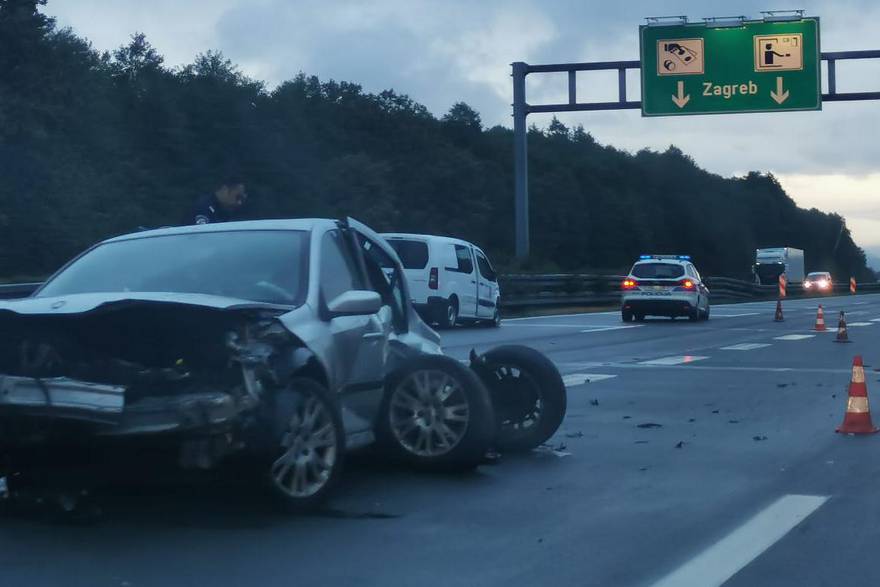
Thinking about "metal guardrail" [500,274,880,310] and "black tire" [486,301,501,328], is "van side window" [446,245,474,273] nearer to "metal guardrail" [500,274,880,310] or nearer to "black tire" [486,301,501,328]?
"black tire" [486,301,501,328]

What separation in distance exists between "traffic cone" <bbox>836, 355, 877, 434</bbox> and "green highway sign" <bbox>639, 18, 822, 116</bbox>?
24.1 m

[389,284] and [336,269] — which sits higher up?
[336,269]

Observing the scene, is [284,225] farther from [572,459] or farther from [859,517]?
[859,517]

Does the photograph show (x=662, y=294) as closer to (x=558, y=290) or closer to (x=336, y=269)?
(x=558, y=290)

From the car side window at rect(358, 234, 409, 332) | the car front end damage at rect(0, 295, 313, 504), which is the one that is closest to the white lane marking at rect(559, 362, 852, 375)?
the car side window at rect(358, 234, 409, 332)

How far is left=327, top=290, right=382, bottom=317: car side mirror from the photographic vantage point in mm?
7227

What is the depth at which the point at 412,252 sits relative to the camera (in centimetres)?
2584

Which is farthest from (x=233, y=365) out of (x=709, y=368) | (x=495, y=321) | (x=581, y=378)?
(x=495, y=321)

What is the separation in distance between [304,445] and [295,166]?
64612mm

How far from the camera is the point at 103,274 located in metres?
7.57

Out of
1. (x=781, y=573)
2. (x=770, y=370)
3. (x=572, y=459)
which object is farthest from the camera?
(x=770, y=370)

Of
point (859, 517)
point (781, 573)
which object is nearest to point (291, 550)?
point (781, 573)

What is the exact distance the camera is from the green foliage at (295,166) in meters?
49.4

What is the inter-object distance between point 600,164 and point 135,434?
112 metres
